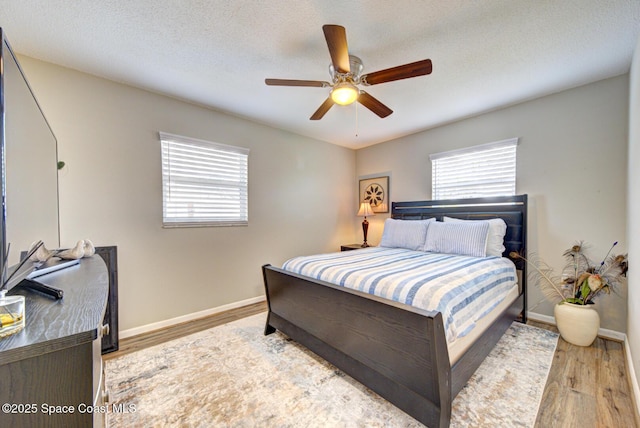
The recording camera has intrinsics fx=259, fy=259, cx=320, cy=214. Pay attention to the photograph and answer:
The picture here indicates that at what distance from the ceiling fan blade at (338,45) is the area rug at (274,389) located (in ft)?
7.62

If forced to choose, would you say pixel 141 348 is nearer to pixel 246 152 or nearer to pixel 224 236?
pixel 224 236

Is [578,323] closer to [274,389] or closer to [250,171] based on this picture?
[274,389]

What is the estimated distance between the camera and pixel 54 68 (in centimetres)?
236

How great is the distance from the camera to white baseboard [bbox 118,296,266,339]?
2.69 metres

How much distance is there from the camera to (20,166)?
1.12 metres

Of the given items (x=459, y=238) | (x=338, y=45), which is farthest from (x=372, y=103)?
(x=459, y=238)

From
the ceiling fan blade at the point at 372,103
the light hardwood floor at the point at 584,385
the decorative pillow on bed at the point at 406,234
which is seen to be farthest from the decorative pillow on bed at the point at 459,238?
the ceiling fan blade at the point at 372,103

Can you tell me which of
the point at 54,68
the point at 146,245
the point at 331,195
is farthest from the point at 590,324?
the point at 54,68

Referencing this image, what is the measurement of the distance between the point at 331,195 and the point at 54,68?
147 inches

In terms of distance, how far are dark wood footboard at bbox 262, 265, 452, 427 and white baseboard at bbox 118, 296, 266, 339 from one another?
4.71ft

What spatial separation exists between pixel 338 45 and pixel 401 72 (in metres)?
0.52

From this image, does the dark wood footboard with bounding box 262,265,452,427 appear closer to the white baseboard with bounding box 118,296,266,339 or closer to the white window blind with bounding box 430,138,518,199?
the white baseboard with bounding box 118,296,266,339

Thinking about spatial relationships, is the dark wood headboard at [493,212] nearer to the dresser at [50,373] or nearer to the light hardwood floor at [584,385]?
the light hardwood floor at [584,385]

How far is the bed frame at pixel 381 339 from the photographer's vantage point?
55.2 inches
